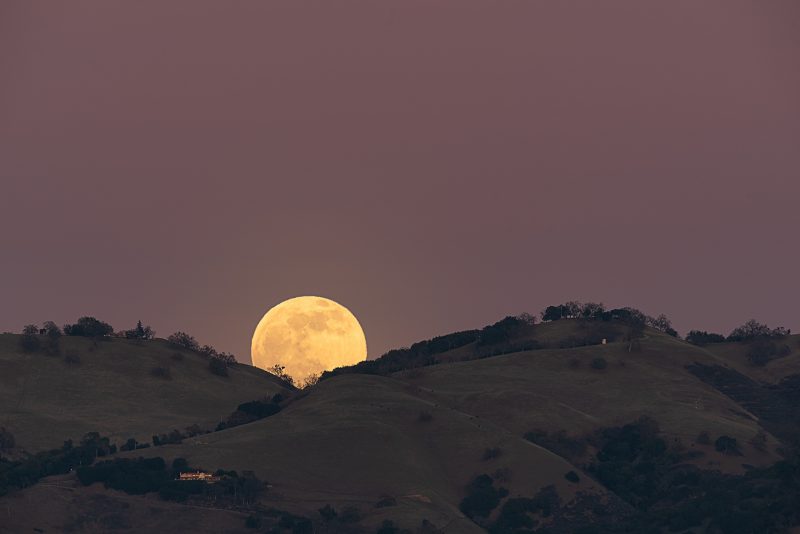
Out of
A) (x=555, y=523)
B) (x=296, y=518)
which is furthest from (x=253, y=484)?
(x=555, y=523)

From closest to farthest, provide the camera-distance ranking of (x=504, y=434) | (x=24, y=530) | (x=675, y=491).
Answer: (x=24, y=530) → (x=675, y=491) → (x=504, y=434)

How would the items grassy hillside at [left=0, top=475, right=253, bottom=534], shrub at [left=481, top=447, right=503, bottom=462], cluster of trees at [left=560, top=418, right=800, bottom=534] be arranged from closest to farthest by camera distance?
1. cluster of trees at [left=560, top=418, right=800, bottom=534]
2. grassy hillside at [left=0, top=475, right=253, bottom=534]
3. shrub at [left=481, top=447, right=503, bottom=462]

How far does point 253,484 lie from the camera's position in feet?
574

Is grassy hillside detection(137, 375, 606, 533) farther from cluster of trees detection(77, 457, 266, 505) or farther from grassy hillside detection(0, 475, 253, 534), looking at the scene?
grassy hillside detection(0, 475, 253, 534)

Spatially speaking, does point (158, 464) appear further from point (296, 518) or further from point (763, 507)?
point (763, 507)

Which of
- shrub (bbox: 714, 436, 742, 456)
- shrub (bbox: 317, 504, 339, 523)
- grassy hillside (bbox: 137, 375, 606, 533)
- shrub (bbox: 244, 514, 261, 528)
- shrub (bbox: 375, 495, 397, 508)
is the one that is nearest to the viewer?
shrub (bbox: 244, 514, 261, 528)

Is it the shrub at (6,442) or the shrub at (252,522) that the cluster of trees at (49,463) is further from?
the shrub at (252,522)

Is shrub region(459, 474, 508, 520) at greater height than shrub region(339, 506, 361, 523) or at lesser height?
greater

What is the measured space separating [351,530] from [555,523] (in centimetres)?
2428

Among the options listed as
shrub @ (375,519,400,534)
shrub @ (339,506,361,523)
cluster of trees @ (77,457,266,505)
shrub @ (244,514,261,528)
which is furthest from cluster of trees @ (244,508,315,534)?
shrub @ (375,519,400,534)

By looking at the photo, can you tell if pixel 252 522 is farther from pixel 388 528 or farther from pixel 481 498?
pixel 481 498

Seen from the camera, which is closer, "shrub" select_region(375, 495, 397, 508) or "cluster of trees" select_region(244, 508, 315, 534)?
"cluster of trees" select_region(244, 508, 315, 534)

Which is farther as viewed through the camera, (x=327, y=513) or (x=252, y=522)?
(x=327, y=513)

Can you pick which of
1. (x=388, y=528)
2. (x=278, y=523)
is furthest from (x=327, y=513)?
(x=388, y=528)
